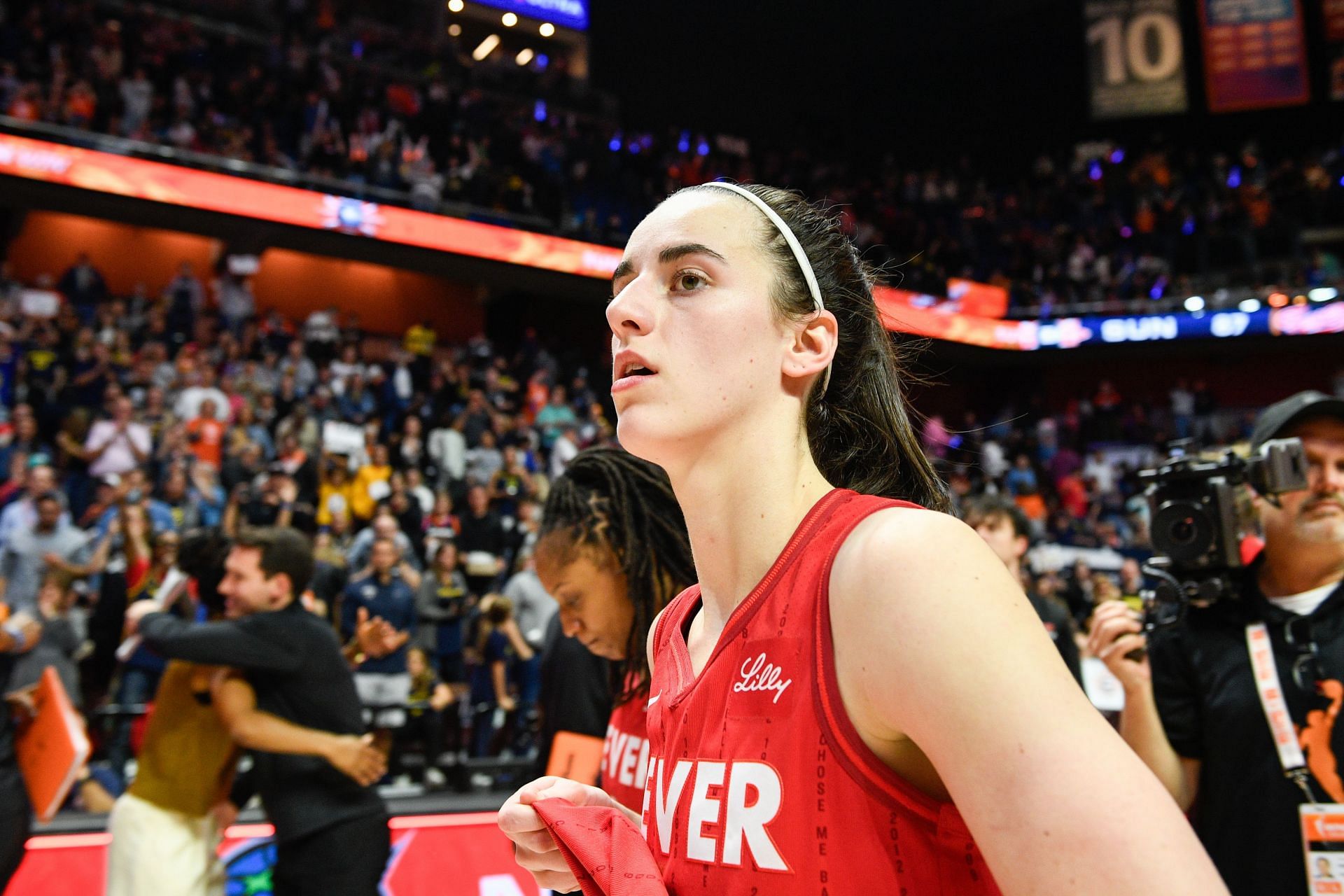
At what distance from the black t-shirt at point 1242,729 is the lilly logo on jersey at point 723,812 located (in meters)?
1.66

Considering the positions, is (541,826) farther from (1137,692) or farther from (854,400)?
(1137,692)

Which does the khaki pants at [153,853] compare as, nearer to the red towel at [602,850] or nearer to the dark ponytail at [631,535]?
the dark ponytail at [631,535]

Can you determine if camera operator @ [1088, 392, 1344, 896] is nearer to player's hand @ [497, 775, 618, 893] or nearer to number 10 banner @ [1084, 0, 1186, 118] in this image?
player's hand @ [497, 775, 618, 893]

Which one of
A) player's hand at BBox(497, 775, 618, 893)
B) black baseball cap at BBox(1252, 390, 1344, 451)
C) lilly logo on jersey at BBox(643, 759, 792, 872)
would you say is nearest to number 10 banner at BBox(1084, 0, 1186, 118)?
black baseball cap at BBox(1252, 390, 1344, 451)

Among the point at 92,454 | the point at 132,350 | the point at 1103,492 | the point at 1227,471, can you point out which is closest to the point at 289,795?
the point at 1227,471

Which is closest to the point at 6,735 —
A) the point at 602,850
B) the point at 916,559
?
the point at 602,850

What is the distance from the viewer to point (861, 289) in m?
1.64

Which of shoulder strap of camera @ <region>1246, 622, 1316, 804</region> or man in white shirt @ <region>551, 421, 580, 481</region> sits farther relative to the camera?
man in white shirt @ <region>551, 421, 580, 481</region>

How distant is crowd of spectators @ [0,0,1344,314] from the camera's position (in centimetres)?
1410

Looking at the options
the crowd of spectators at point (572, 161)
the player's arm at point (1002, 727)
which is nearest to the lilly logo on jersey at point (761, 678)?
the player's arm at point (1002, 727)

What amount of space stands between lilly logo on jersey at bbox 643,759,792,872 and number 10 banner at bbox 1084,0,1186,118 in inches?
925

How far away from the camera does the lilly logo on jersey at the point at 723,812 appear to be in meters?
1.12

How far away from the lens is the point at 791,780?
3.62 ft

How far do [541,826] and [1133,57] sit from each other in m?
24.2
